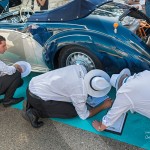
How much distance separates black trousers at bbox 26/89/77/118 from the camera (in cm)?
364

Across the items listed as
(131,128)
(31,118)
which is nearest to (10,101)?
(31,118)

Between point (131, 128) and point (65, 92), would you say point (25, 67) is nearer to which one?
point (65, 92)

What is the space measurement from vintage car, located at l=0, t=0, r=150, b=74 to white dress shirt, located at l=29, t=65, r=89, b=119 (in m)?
0.61

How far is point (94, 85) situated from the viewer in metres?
3.20

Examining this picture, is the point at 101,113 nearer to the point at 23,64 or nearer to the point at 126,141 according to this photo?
the point at 126,141

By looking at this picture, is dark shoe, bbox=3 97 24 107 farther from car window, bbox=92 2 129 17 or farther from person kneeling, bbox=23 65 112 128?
car window, bbox=92 2 129 17

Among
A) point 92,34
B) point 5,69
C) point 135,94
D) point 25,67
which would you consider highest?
point 92,34

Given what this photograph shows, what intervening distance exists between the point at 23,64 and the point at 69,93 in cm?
134

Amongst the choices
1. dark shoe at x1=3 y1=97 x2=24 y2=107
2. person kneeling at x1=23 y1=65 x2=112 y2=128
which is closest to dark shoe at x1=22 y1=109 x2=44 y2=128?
person kneeling at x1=23 y1=65 x2=112 y2=128

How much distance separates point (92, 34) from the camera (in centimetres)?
388

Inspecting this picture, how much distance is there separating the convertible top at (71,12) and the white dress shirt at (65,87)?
96cm

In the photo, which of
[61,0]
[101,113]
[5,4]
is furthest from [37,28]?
[61,0]

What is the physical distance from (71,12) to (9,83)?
1.42m

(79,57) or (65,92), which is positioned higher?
(79,57)
